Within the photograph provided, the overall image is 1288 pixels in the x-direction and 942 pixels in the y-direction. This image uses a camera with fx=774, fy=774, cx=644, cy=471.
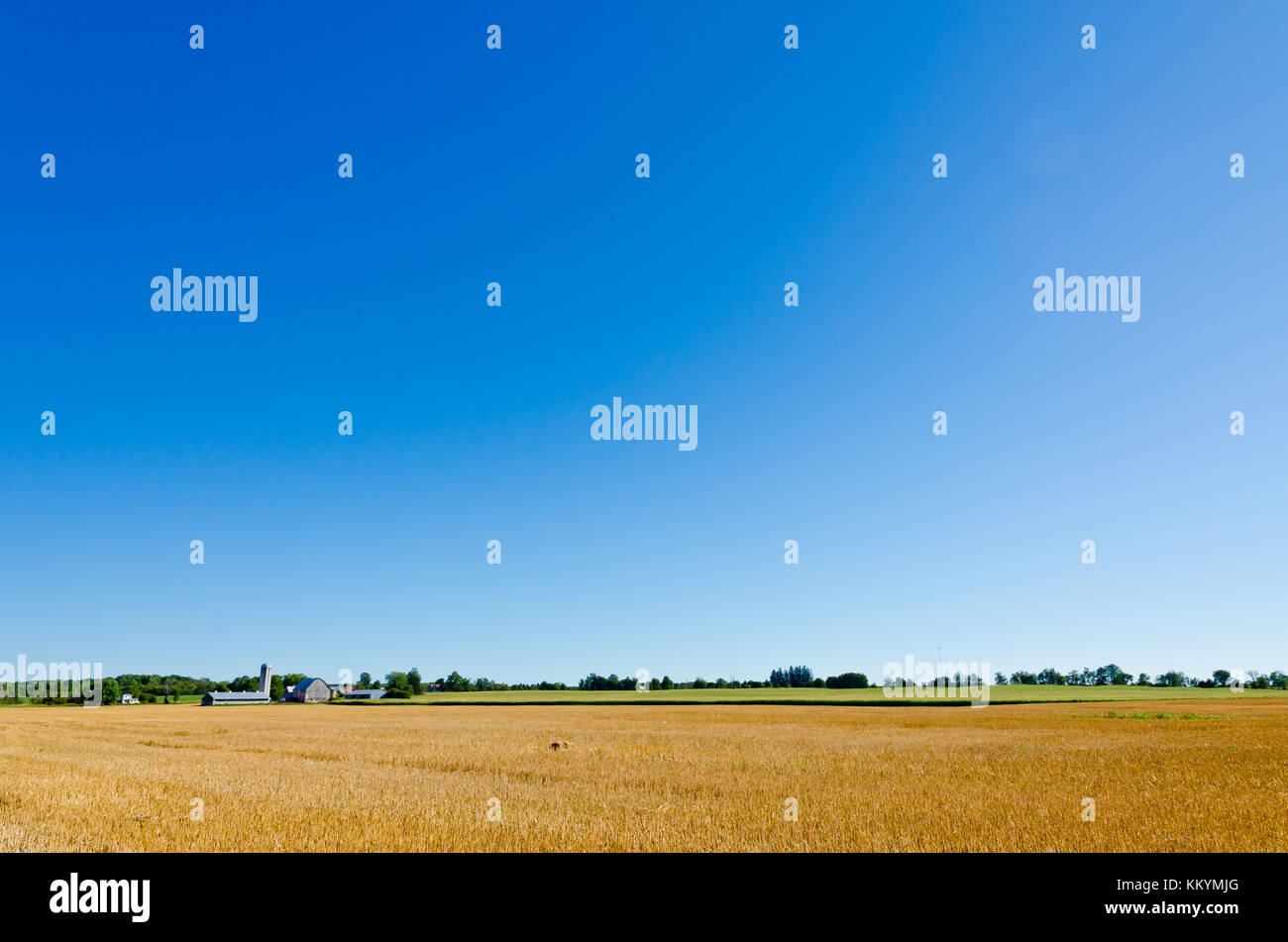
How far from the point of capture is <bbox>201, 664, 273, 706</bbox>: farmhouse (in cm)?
Answer: 14525

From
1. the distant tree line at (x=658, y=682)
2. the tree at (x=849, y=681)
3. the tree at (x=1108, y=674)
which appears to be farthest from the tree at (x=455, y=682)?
the tree at (x=1108, y=674)

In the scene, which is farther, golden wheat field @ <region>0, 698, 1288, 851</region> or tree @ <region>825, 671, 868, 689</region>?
tree @ <region>825, 671, 868, 689</region>

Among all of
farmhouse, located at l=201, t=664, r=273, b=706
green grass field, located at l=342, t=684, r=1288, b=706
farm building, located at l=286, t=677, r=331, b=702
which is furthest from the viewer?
farm building, located at l=286, t=677, r=331, b=702

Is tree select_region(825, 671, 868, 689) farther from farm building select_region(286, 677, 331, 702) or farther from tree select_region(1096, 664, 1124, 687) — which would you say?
farm building select_region(286, 677, 331, 702)

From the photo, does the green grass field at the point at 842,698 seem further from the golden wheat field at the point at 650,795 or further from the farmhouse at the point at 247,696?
the golden wheat field at the point at 650,795

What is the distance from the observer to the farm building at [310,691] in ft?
534

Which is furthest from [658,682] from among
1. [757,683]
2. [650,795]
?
[650,795]

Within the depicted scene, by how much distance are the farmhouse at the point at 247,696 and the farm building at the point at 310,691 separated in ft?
17.6

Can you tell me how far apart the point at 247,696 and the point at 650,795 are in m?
162

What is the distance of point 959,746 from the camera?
101ft

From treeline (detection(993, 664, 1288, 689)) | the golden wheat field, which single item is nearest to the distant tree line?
treeline (detection(993, 664, 1288, 689))

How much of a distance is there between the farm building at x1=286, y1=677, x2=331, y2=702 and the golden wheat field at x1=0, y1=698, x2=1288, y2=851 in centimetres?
14127
